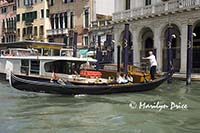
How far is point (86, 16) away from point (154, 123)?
2475 centimetres

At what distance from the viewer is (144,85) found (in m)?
14.9

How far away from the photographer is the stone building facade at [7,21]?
43.8 metres

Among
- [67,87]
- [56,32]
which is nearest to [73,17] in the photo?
[56,32]

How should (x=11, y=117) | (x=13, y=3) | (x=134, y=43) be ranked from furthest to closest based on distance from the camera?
(x=13, y=3), (x=134, y=43), (x=11, y=117)

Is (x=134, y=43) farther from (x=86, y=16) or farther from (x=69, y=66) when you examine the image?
(x=69, y=66)

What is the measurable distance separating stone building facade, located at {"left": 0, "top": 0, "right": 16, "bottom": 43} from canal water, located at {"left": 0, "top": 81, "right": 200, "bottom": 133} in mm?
29948

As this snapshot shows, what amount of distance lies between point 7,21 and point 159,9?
26.2 meters

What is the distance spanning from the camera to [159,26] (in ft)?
77.7

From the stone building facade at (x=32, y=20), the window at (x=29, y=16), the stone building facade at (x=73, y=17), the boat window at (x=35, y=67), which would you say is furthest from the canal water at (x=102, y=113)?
the window at (x=29, y=16)

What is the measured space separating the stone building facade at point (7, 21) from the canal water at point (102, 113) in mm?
29948

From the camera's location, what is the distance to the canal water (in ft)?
28.8

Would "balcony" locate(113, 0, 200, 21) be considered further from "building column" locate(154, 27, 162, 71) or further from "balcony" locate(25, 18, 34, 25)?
"balcony" locate(25, 18, 34, 25)

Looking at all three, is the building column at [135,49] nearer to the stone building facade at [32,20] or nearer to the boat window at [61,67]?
the boat window at [61,67]

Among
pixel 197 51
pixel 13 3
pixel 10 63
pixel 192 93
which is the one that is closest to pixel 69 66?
pixel 10 63
